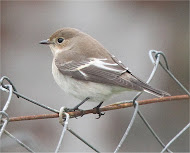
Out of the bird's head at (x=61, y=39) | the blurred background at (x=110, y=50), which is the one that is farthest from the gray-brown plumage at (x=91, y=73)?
the blurred background at (x=110, y=50)

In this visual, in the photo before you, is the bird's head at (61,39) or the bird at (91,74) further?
the bird's head at (61,39)

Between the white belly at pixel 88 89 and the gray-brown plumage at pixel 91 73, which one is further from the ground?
the gray-brown plumage at pixel 91 73

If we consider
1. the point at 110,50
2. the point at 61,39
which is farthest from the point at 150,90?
the point at 110,50

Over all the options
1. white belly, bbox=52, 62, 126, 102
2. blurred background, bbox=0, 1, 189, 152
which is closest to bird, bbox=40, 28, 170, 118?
white belly, bbox=52, 62, 126, 102

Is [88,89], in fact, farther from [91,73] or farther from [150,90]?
[150,90]

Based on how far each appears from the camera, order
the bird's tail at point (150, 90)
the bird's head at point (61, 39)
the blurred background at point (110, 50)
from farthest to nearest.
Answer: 1. the blurred background at point (110, 50)
2. the bird's head at point (61, 39)
3. the bird's tail at point (150, 90)

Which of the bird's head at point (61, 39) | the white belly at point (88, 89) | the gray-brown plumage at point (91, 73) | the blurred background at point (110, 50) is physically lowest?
the blurred background at point (110, 50)

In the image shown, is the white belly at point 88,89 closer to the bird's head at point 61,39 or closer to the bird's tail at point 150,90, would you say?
the bird's tail at point 150,90

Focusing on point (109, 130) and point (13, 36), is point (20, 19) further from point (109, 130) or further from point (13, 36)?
point (109, 130)
